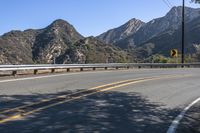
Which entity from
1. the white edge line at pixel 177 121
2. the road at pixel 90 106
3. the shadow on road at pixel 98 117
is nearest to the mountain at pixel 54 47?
the road at pixel 90 106

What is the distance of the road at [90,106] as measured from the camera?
10.8 m

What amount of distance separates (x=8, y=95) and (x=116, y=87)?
20.4ft

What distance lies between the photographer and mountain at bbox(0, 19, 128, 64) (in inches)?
4678

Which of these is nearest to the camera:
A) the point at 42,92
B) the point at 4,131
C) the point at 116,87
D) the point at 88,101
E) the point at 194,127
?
the point at 4,131

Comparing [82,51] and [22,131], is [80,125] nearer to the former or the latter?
[22,131]

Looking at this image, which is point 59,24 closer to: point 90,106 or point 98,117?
point 90,106

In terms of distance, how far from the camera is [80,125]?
10.9m

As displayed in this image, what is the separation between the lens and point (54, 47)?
479ft

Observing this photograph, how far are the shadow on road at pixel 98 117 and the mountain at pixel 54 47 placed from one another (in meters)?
88.3

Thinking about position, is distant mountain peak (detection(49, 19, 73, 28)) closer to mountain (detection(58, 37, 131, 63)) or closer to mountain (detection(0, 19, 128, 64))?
mountain (detection(0, 19, 128, 64))

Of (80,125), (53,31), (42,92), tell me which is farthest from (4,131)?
(53,31)

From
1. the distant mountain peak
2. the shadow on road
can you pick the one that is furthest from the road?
the distant mountain peak

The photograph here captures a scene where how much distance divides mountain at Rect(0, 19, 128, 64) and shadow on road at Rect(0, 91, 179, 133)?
88.3 m

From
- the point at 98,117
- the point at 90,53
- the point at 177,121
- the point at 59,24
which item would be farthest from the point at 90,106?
the point at 59,24
